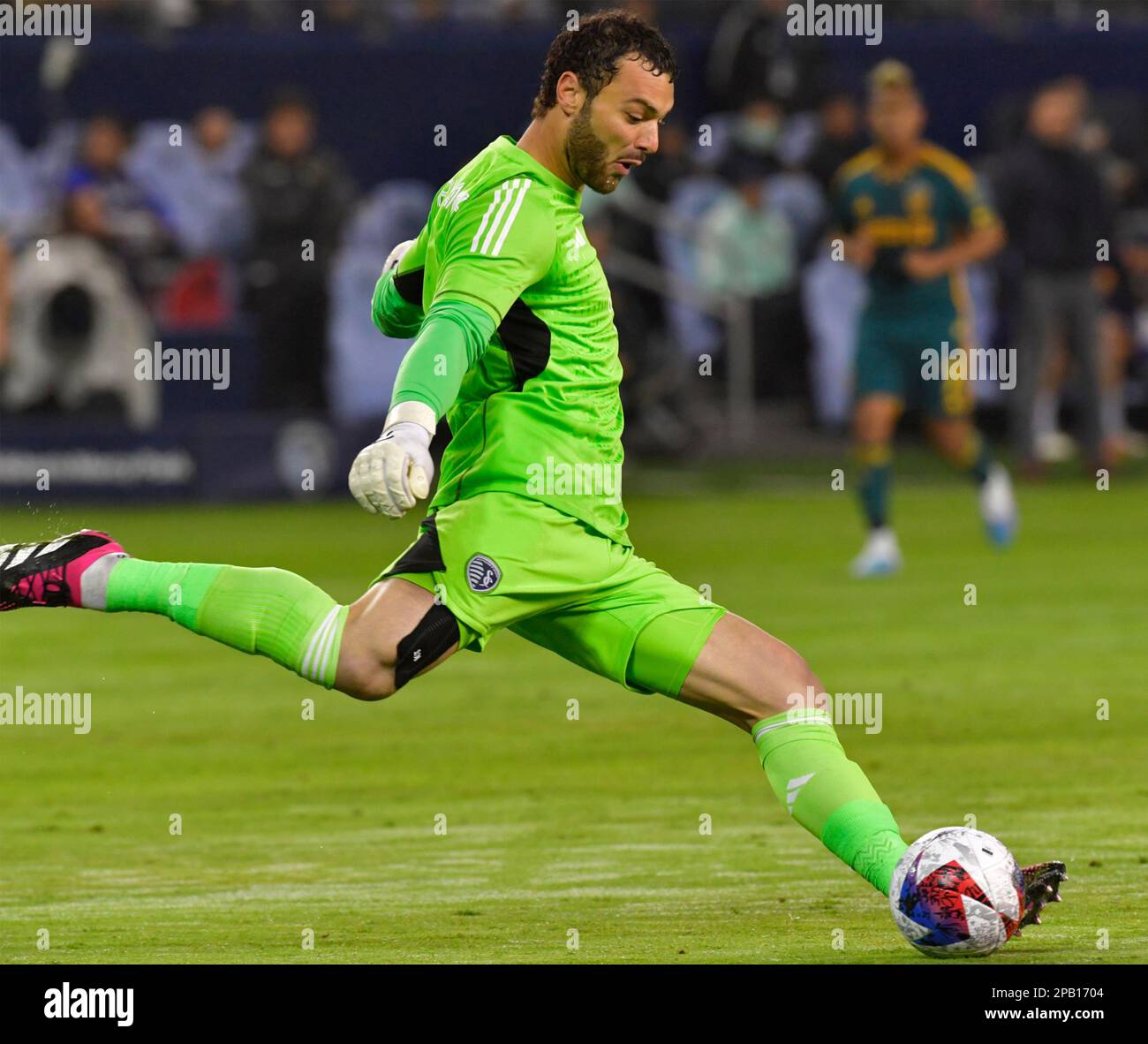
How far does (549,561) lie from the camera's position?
6527mm

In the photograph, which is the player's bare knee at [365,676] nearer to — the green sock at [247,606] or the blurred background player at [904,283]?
the green sock at [247,606]

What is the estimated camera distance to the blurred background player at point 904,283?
16141 mm

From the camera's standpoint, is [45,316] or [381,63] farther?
[381,63]

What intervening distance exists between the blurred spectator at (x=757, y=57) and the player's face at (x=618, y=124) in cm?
1690

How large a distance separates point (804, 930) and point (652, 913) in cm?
51

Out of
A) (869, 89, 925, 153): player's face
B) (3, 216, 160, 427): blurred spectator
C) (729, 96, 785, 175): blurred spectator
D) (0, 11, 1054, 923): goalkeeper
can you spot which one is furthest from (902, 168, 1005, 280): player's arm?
(0, 11, 1054, 923): goalkeeper

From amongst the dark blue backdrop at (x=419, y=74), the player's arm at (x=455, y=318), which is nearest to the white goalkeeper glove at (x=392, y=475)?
the player's arm at (x=455, y=318)

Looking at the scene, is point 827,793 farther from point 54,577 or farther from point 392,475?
point 54,577

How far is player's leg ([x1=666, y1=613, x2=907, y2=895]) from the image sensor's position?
255 inches

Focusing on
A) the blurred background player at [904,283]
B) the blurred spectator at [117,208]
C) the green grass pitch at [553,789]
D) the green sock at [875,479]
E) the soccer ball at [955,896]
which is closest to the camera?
the soccer ball at [955,896]

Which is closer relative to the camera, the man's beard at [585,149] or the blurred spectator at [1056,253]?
the man's beard at [585,149]

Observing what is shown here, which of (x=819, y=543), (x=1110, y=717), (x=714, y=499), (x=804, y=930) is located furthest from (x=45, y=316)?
(x=804, y=930)

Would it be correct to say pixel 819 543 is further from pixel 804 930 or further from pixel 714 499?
pixel 804 930

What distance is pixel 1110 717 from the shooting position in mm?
10742
